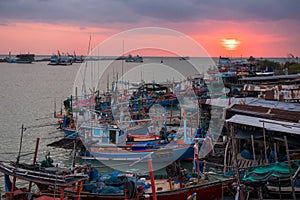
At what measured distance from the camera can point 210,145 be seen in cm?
1666

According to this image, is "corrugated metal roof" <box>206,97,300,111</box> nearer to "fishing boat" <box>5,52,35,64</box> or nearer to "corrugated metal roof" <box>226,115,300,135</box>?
"corrugated metal roof" <box>226,115,300,135</box>

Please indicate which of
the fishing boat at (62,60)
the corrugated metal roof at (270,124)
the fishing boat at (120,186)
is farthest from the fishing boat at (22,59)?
the fishing boat at (120,186)

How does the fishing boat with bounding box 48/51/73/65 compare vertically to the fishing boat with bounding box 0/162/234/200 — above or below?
above

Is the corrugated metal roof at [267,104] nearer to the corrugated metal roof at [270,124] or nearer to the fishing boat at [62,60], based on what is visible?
the corrugated metal roof at [270,124]

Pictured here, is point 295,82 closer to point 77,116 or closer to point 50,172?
point 77,116

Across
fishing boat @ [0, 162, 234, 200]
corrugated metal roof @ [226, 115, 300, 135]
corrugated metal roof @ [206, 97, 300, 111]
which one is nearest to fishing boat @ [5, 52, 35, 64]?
corrugated metal roof @ [206, 97, 300, 111]

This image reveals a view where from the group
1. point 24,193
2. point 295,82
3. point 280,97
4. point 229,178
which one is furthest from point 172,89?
point 24,193

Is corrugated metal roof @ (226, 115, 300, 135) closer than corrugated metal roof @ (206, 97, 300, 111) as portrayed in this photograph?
Yes

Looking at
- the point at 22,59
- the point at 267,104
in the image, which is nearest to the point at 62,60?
the point at 22,59

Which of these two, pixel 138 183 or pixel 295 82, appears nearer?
pixel 138 183

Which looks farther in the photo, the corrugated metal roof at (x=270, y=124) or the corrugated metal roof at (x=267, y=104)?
the corrugated metal roof at (x=267, y=104)

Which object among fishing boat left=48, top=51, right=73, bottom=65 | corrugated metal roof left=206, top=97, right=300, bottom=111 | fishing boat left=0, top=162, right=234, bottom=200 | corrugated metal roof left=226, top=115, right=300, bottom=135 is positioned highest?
fishing boat left=48, top=51, right=73, bottom=65

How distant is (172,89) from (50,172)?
27167mm

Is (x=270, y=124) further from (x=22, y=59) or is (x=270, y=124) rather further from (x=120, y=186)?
(x=22, y=59)
